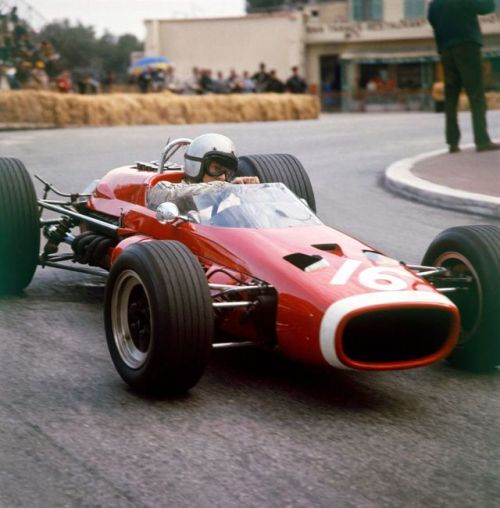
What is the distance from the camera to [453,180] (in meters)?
A: 12.2

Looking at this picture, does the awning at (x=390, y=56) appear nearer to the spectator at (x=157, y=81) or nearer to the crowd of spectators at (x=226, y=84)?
the crowd of spectators at (x=226, y=84)

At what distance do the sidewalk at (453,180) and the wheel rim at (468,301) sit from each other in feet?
16.2

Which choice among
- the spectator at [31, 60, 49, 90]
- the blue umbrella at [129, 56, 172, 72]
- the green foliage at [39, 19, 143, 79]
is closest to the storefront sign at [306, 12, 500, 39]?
the blue umbrella at [129, 56, 172, 72]

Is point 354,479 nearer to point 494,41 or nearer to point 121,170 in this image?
point 121,170

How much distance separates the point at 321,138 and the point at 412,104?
2669 centimetres

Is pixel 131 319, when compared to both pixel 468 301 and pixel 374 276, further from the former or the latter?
pixel 468 301

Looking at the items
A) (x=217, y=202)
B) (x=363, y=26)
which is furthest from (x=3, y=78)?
(x=363, y=26)

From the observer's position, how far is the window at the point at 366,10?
5981 centimetres

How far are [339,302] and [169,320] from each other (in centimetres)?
72

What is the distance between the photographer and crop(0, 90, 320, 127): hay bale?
25297 millimetres

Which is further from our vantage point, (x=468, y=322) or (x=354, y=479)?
(x=468, y=322)

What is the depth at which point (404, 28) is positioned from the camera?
187 feet

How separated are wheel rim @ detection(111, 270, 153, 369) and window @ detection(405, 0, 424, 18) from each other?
5525 cm

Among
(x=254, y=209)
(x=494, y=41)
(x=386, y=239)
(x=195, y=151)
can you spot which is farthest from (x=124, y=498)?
(x=494, y=41)
